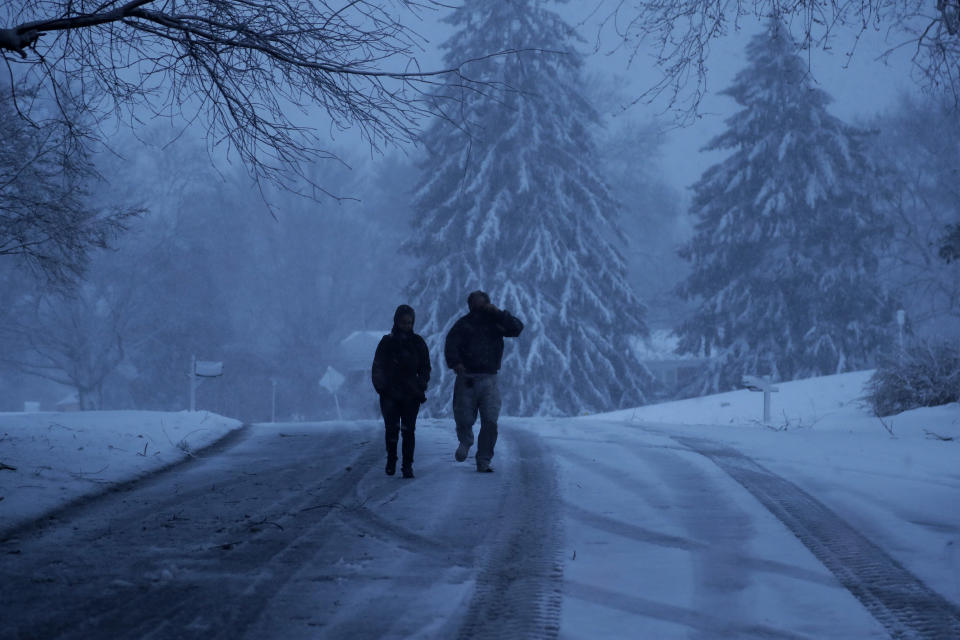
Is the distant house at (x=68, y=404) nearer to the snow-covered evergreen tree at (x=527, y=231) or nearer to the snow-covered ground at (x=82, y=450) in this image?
the snow-covered evergreen tree at (x=527, y=231)

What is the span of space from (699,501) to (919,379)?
A: 9613mm

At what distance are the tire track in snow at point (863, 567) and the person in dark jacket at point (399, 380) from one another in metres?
3.12

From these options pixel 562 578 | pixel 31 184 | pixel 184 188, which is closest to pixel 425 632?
pixel 562 578

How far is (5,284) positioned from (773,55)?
3021 cm

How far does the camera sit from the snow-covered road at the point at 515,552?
184 inches

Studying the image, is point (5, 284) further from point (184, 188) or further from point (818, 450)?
point (818, 450)

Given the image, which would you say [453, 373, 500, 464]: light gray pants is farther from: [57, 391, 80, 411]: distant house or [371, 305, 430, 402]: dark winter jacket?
[57, 391, 80, 411]: distant house

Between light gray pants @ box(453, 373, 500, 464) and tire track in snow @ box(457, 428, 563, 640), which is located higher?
light gray pants @ box(453, 373, 500, 464)

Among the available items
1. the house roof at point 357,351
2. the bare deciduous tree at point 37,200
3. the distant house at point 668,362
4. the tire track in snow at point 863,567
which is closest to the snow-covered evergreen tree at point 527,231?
the bare deciduous tree at point 37,200

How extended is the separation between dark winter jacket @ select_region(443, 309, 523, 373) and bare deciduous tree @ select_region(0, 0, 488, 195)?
8.43ft

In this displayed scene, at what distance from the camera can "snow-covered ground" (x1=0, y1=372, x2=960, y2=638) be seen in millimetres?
4832

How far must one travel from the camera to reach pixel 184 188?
150 ft

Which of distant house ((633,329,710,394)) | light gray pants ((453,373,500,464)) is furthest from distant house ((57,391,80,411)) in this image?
light gray pants ((453,373,500,464))

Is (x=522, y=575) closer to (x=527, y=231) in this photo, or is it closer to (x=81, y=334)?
(x=527, y=231)
